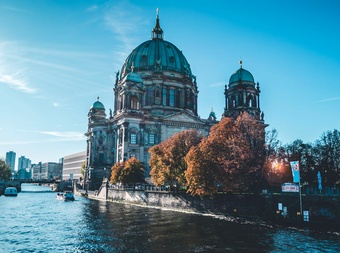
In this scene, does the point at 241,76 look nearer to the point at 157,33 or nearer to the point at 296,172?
the point at 157,33

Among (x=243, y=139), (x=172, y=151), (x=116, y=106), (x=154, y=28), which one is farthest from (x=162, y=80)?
(x=243, y=139)

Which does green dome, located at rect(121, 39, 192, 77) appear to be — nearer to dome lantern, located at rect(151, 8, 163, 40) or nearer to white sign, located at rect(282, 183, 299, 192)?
dome lantern, located at rect(151, 8, 163, 40)

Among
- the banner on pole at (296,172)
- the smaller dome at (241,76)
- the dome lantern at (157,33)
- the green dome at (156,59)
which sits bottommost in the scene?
the banner on pole at (296,172)

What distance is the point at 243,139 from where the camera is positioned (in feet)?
175

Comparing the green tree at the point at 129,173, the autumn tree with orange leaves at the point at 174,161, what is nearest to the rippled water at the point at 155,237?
the autumn tree with orange leaves at the point at 174,161

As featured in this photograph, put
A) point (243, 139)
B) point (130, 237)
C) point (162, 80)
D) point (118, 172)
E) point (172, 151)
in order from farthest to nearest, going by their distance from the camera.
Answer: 1. point (162, 80)
2. point (118, 172)
3. point (172, 151)
4. point (243, 139)
5. point (130, 237)

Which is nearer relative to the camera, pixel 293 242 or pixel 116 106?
pixel 293 242

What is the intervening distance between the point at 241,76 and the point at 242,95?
584 cm

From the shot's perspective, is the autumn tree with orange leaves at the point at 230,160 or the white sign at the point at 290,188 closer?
the white sign at the point at 290,188

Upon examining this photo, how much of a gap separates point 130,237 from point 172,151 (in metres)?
31.5

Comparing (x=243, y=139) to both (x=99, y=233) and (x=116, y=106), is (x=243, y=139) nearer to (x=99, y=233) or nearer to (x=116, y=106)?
(x=99, y=233)

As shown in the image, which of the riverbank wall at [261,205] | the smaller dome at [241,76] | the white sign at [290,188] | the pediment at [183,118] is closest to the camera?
the riverbank wall at [261,205]

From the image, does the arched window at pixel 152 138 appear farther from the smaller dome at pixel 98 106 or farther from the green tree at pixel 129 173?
the smaller dome at pixel 98 106

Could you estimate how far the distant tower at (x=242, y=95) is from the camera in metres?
99.3
